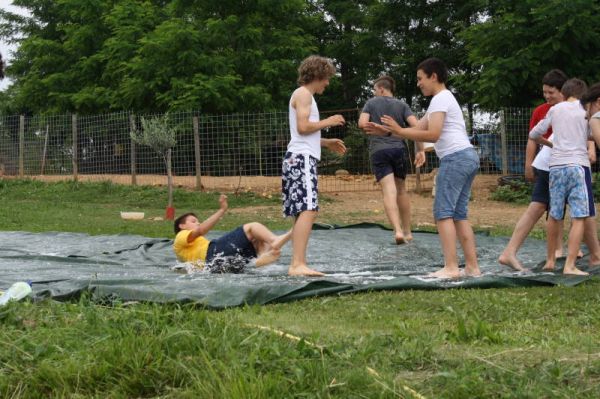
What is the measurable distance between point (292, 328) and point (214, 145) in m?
15.9

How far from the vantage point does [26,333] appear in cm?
415

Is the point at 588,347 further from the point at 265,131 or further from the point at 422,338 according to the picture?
the point at 265,131

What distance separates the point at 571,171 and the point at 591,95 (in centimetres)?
59

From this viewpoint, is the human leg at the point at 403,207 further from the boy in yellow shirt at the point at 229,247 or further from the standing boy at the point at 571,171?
the standing boy at the point at 571,171

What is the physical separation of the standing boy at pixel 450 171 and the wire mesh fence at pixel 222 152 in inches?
495

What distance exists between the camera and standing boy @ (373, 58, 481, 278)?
6439 mm

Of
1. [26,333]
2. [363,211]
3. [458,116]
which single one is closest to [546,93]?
[458,116]

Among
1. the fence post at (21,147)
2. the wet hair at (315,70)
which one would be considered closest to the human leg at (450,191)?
the wet hair at (315,70)

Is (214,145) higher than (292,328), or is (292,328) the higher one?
(214,145)

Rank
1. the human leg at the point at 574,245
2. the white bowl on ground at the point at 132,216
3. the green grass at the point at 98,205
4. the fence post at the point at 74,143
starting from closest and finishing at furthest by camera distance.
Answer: the human leg at the point at 574,245 < the green grass at the point at 98,205 < the white bowl on ground at the point at 132,216 < the fence post at the point at 74,143

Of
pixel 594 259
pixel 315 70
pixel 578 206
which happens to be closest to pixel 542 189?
pixel 594 259

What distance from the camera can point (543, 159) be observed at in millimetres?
7305

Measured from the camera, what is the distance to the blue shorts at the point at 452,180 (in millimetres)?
6488

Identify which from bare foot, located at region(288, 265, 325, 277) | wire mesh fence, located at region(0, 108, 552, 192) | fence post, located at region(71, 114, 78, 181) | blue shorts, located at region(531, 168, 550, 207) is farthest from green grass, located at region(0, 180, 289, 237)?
blue shorts, located at region(531, 168, 550, 207)
